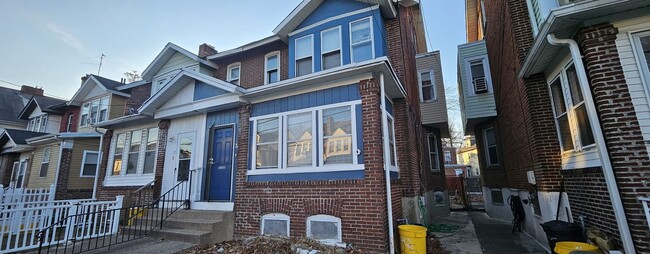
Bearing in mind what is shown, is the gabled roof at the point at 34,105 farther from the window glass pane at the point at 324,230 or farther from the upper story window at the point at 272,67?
the window glass pane at the point at 324,230

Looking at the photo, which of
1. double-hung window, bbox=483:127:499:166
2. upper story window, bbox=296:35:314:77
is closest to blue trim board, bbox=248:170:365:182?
upper story window, bbox=296:35:314:77

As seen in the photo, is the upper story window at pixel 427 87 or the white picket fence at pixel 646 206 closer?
the white picket fence at pixel 646 206

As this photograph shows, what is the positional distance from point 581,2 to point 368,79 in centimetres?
338


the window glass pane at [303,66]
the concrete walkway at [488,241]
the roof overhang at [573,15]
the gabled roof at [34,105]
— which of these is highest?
the gabled roof at [34,105]

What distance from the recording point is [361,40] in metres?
7.51

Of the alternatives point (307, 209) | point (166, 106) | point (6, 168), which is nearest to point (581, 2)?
point (307, 209)

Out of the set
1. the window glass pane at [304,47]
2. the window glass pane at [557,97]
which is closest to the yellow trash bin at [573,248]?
the window glass pane at [557,97]

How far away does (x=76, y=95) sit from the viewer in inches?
621

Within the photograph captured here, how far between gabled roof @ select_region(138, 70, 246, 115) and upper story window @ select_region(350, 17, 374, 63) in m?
3.49

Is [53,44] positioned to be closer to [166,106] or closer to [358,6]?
[166,106]

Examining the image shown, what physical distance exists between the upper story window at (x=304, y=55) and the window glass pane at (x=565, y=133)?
19.7 ft

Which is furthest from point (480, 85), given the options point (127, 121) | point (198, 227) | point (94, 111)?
point (94, 111)

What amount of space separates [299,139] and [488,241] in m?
5.35

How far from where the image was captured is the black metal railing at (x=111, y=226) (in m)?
5.77
